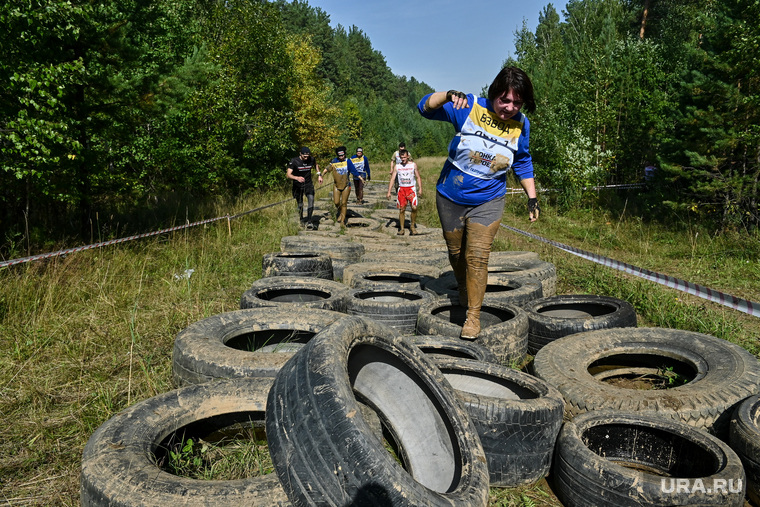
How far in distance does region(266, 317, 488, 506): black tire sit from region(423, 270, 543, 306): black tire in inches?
95.8

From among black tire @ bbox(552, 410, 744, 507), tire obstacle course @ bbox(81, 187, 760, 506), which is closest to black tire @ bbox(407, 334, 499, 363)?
tire obstacle course @ bbox(81, 187, 760, 506)

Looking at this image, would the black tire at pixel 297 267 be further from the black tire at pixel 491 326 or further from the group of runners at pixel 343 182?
the group of runners at pixel 343 182

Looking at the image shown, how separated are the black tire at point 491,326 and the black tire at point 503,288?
0.23m

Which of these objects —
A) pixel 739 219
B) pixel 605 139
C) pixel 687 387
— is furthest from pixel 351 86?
pixel 687 387

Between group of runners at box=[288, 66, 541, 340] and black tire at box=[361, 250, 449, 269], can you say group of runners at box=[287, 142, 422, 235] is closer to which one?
black tire at box=[361, 250, 449, 269]

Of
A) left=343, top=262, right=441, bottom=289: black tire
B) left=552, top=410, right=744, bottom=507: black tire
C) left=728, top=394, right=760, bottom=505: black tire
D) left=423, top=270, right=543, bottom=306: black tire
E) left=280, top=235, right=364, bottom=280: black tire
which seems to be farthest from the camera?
left=280, top=235, right=364, bottom=280: black tire

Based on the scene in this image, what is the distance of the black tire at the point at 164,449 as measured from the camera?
202 centimetres

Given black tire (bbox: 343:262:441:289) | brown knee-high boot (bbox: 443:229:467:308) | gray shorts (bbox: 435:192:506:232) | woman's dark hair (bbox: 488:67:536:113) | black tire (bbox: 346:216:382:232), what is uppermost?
woman's dark hair (bbox: 488:67:536:113)

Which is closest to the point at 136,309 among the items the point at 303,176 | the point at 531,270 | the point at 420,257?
the point at 420,257

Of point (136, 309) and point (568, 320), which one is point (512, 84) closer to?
point (568, 320)

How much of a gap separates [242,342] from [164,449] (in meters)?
1.68

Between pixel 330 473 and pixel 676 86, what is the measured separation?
17.8 metres

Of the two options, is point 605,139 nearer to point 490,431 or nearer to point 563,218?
point 563,218

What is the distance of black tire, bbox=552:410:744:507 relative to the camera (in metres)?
2.24
